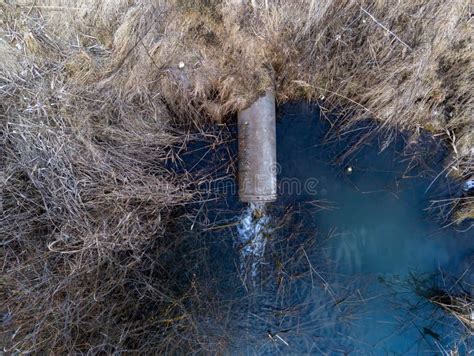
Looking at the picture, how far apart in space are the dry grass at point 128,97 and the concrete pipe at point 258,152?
0.14 meters

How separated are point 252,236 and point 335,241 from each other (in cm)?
86

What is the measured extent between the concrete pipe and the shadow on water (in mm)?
274

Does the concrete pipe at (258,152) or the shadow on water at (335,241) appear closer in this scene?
the concrete pipe at (258,152)

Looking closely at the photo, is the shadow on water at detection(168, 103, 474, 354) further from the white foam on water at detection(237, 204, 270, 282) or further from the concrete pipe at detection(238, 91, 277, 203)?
the concrete pipe at detection(238, 91, 277, 203)

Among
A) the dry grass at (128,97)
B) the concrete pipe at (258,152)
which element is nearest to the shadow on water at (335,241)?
the concrete pipe at (258,152)

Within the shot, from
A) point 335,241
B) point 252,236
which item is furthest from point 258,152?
point 335,241

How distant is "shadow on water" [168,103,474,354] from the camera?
3.29m

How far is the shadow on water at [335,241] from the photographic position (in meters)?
3.29

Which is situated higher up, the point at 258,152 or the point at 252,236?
the point at 258,152

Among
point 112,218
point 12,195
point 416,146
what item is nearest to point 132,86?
point 112,218

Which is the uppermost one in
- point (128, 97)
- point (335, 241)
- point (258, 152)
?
point (128, 97)

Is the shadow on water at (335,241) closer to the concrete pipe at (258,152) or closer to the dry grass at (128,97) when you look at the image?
the concrete pipe at (258,152)

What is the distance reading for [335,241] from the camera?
11.1 feet

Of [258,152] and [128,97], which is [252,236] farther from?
[128,97]
